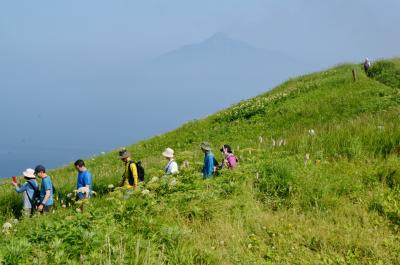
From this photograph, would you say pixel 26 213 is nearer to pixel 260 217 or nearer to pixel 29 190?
pixel 29 190

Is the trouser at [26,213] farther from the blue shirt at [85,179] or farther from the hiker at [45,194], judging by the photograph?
the blue shirt at [85,179]

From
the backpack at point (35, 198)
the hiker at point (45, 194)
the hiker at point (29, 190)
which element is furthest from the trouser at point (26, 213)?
the hiker at point (45, 194)

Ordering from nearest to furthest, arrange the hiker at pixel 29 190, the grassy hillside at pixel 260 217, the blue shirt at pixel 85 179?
the grassy hillside at pixel 260 217 < the blue shirt at pixel 85 179 < the hiker at pixel 29 190

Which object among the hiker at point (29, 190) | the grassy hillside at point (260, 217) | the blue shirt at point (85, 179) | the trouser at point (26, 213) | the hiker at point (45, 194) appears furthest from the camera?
the hiker at point (29, 190)

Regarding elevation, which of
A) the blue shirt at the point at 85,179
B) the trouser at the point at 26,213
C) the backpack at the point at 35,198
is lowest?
the trouser at the point at 26,213

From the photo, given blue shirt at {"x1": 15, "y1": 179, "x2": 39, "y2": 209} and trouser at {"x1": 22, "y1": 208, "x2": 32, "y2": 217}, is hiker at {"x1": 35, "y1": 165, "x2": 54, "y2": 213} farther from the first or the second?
blue shirt at {"x1": 15, "y1": 179, "x2": 39, "y2": 209}

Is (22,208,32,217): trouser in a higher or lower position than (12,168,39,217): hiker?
lower

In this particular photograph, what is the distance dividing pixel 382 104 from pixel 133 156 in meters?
12.9

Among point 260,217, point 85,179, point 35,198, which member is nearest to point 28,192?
point 35,198

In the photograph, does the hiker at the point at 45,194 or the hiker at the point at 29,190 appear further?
the hiker at the point at 29,190

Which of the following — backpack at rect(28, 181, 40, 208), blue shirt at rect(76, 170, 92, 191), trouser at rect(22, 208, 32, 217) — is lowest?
Answer: trouser at rect(22, 208, 32, 217)

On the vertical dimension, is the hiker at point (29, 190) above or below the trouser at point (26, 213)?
above

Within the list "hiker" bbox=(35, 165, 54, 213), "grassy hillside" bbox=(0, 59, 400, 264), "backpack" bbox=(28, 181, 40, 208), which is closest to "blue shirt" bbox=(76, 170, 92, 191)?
"hiker" bbox=(35, 165, 54, 213)

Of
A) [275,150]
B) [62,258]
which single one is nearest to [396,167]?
[275,150]
